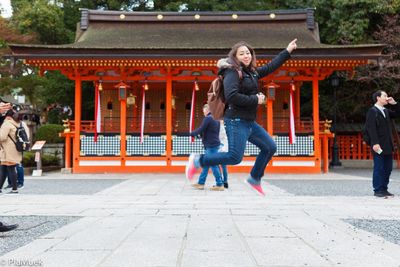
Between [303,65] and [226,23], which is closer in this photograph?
[303,65]

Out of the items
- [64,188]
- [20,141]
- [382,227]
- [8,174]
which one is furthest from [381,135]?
[8,174]

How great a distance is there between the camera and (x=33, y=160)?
17.1m

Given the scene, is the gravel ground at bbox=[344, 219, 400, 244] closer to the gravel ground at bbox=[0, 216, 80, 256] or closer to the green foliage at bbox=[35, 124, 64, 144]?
the gravel ground at bbox=[0, 216, 80, 256]

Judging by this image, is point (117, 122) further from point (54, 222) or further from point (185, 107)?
point (54, 222)

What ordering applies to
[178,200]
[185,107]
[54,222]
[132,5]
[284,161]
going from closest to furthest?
[54,222], [178,200], [284,161], [185,107], [132,5]

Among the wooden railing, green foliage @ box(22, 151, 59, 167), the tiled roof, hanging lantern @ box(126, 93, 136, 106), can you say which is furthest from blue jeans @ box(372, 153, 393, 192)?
green foliage @ box(22, 151, 59, 167)

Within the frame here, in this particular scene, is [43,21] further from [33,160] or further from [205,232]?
[205,232]

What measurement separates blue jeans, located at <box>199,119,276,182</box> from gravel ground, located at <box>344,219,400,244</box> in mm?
1375

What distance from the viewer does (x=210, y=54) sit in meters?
14.6

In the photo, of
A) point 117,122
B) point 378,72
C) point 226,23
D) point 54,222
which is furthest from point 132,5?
point 54,222

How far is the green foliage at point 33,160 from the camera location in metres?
16.8

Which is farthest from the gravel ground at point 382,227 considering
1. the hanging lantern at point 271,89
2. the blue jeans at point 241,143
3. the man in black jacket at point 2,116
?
the hanging lantern at point 271,89

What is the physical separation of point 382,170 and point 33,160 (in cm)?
1393

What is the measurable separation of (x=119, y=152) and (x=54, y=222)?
10.7 meters
